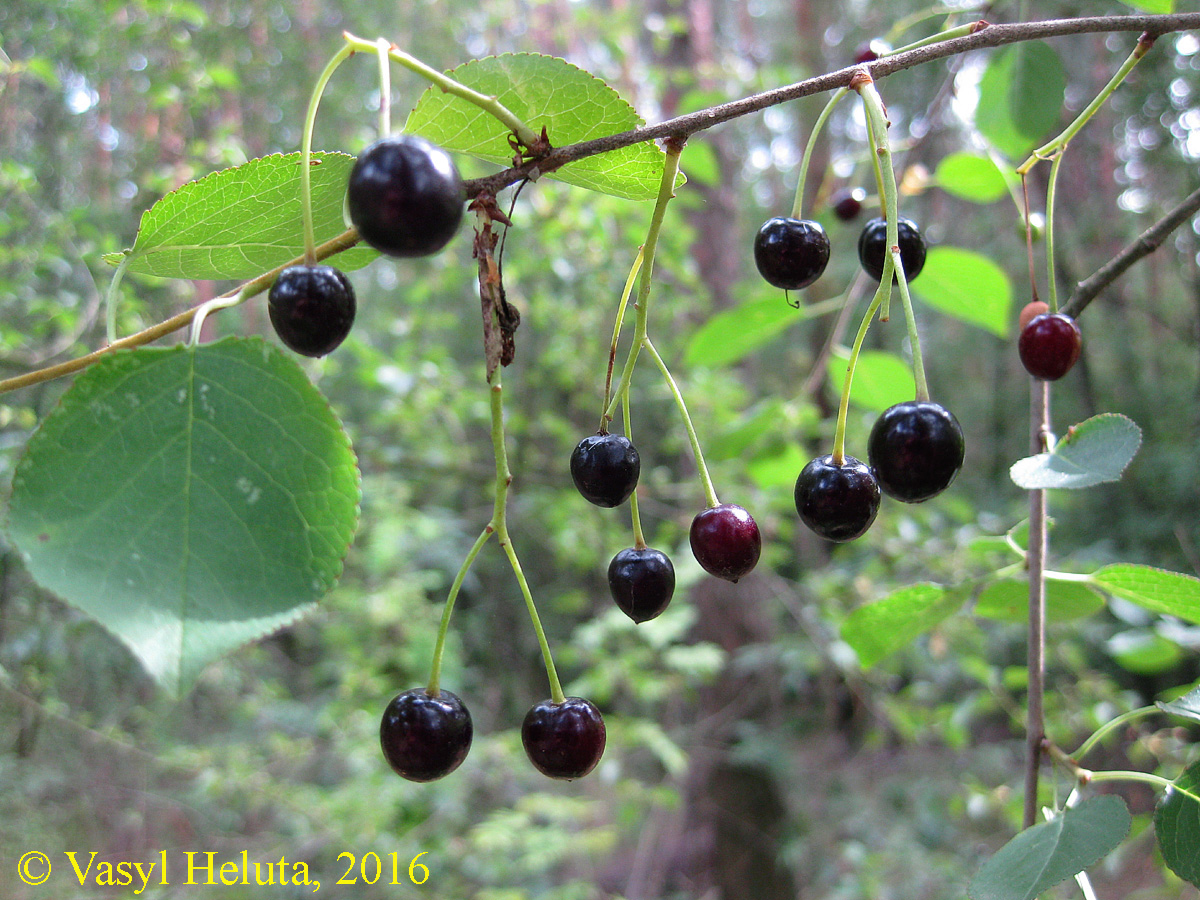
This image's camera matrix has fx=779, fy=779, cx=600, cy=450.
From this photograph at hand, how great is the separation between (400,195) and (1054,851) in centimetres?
89

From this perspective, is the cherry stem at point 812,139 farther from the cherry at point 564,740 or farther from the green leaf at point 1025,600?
the green leaf at point 1025,600

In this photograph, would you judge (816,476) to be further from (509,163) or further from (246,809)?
(246,809)

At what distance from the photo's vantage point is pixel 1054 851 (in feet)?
2.64

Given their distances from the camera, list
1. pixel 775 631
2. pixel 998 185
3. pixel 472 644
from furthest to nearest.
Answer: pixel 472 644 < pixel 775 631 < pixel 998 185

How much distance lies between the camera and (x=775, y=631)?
5539 mm

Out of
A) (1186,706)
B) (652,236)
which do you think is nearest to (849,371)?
(652,236)

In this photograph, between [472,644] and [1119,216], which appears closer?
[472,644]

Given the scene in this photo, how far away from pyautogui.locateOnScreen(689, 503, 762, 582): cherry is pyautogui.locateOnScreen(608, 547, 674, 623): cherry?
49 millimetres

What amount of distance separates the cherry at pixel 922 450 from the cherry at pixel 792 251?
27cm

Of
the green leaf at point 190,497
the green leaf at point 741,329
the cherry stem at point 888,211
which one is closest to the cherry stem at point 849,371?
the cherry stem at point 888,211

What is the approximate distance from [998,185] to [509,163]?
1297mm

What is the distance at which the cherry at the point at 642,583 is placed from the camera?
2.83ft

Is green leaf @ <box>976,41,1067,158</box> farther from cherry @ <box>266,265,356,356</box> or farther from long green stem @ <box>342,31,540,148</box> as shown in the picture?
cherry @ <box>266,265,356,356</box>

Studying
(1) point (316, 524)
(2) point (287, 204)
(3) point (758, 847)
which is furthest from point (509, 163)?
(3) point (758, 847)
